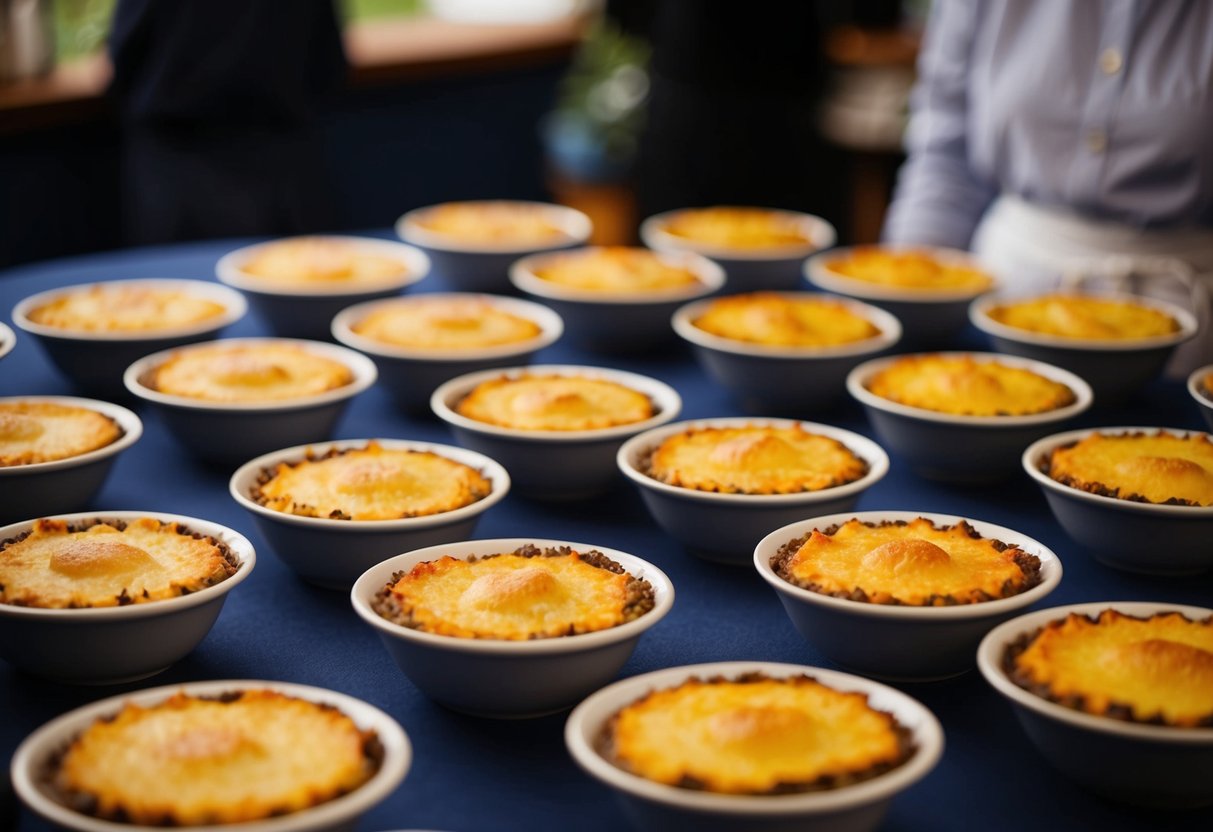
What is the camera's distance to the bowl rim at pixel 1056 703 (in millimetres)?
1044

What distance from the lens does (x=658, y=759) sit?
3.35 feet

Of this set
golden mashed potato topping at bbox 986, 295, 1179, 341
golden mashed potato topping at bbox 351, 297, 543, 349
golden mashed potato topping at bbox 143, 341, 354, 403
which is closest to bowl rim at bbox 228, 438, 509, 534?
golden mashed potato topping at bbox 143, 341, 354, 403

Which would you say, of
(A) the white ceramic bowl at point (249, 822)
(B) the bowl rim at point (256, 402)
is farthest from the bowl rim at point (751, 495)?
(A) the white ceramic bowl at point (249, 822)

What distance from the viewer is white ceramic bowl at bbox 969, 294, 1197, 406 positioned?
6.63ft

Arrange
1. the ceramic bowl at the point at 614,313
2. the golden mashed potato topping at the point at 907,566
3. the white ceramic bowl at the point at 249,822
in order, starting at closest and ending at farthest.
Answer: the white ceramic bowl at the point at 249,822 < the golden mashed potato topping at the point at 907,566 < the ceramic bowl at the point at 614,313

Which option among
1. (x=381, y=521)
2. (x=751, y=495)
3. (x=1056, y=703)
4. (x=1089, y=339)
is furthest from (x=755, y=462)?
(x=1089, y=339)

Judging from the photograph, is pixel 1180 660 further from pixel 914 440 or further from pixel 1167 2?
pixel 1167 2

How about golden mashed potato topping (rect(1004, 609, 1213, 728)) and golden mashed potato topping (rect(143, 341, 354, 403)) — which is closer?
golden mashed potato topping (rect(1004, 609, 1213, 728))

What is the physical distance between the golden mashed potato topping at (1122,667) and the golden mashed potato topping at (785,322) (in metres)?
0.95

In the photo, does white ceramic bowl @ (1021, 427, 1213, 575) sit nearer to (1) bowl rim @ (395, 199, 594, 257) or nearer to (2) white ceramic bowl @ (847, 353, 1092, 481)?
(2) white ceramic bowl @ (847, 353, 1092, 481)

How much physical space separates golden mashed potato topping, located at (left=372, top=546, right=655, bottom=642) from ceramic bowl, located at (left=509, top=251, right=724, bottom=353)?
981 millimetres

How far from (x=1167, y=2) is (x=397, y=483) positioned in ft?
5.58

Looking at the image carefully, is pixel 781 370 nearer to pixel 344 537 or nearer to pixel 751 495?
pixel 751 495

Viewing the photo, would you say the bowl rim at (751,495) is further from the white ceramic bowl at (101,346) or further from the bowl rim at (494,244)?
the bowl rim at (494,244)
